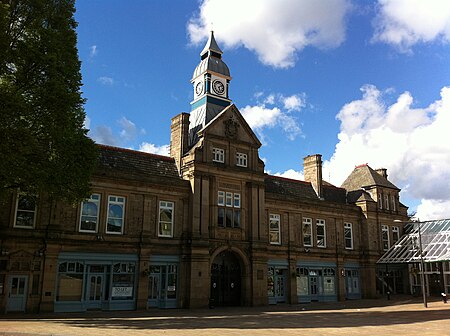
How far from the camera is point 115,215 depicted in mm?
28547

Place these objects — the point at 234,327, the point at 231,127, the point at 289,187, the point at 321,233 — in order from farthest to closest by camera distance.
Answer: the point at 289,187, the point at 321,233, the point at 231,127, the point at 234,327

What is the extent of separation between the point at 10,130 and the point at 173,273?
16.1 metres

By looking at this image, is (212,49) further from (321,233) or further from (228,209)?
(321,233)

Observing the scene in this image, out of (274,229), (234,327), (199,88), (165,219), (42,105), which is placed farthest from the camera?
(199,88)

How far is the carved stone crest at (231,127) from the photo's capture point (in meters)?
33.8

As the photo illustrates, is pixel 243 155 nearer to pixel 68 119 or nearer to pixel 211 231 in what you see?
pixel 211 231

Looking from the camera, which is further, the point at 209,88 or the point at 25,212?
the point at 209,88

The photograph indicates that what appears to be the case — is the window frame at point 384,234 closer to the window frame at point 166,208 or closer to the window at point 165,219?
the window frame at point 166,208

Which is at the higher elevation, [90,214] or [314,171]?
[314,171]

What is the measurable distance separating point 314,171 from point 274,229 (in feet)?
28.1

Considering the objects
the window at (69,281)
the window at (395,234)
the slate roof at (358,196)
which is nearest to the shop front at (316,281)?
the slate roof at (358,196)

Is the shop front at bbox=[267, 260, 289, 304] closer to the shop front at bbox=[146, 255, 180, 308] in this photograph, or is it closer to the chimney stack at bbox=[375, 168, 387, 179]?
Result: the shop front at bbox=[146, 255, 180, 308]

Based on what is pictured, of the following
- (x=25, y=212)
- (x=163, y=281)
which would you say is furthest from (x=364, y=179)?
(x=25, y=212)

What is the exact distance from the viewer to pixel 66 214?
26500 millimetres
